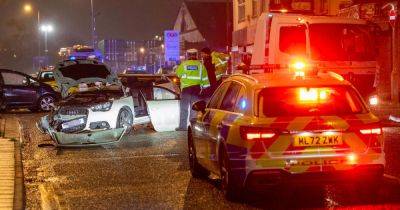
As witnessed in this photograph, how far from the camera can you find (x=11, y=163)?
37.2ft

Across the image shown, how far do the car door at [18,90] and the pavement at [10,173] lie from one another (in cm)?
830

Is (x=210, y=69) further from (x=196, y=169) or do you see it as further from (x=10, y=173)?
(x=10, y=173)

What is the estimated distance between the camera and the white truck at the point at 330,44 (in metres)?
14.3

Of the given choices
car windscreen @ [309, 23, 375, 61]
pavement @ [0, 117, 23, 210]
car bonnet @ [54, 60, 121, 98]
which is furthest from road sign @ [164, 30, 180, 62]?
car windscreen @ [309, 23, 375, 61]

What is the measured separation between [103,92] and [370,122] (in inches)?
334

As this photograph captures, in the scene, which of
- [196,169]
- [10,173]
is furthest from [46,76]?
[196,169]

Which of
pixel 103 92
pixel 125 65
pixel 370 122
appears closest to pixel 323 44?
pixel 103 92

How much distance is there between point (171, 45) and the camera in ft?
177

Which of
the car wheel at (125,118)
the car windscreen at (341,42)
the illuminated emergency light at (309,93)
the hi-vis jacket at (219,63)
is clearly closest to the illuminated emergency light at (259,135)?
the illuminated emergency light at (309,93)

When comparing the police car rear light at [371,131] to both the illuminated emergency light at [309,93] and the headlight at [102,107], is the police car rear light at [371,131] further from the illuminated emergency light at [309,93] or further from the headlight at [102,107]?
the headlight at [102,107]

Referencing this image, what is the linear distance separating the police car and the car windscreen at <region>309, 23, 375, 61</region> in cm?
614

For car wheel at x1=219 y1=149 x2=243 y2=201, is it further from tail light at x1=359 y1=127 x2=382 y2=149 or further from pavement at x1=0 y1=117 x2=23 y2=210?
pavement at x1=0 y1=117 x2=23 y2=210

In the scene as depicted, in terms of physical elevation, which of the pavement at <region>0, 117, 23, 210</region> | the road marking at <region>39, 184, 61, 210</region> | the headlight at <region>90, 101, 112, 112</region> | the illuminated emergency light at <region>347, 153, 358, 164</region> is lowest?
the road marking at <region>39, 184, 61, 210</region>

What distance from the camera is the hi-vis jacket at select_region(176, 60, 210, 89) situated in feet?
48.9
